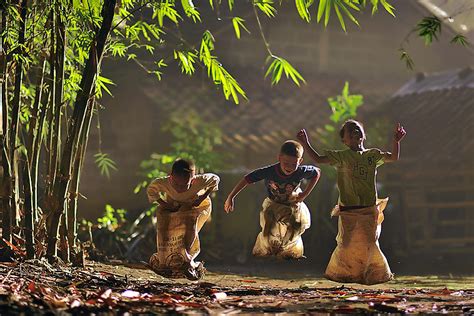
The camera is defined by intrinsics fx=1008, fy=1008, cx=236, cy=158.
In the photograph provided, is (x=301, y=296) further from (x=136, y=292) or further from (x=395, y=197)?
(x=395, y=197)

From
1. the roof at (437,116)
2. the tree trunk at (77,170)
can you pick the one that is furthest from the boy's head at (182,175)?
the roof at (437,116)

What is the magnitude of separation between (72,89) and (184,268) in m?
2.05

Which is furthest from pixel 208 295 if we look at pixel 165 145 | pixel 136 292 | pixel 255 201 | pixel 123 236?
pixel 165 145

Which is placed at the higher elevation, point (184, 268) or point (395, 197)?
point (395, 197)

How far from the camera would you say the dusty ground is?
208 inches

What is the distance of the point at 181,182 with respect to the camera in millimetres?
7566

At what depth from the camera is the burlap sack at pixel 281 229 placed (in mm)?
8203

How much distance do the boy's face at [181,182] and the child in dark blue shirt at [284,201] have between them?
446mm

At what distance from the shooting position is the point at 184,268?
24.9ft

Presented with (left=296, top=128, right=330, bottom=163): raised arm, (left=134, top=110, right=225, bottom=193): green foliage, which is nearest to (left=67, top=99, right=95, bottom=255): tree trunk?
(left=296, top=128, right=330, bottom=163): raised arm

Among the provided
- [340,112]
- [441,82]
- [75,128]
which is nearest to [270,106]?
[441,82]

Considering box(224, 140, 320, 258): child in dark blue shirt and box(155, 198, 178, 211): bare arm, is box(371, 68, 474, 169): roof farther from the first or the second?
box(155, 198, 178, 211): bare arm

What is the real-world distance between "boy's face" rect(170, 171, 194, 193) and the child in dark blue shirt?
1.46 feet

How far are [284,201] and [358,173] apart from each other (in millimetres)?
1010
